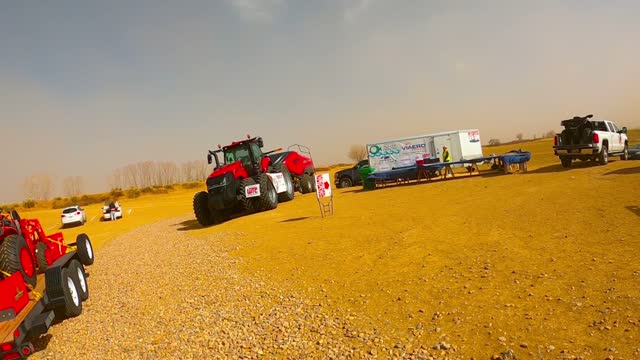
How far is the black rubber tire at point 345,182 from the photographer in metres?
30.1

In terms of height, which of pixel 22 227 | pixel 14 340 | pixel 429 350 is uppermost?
pixel 22 227

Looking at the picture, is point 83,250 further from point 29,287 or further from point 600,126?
point 600,126

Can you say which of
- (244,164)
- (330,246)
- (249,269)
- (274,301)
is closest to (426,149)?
(244,164)

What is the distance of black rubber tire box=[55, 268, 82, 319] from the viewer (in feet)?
23.1

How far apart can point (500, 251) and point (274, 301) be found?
4289 mm

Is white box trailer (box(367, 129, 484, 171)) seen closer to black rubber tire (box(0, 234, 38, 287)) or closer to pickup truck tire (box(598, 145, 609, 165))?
pickup truck tire (box(598, 145, 609, 165))

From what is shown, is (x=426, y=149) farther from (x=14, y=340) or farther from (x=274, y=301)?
(x=14, y=340)

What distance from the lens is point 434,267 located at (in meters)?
7.41

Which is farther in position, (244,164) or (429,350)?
(244,164)

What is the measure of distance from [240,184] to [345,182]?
1416 centimetres

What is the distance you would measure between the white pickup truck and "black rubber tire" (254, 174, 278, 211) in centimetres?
1463

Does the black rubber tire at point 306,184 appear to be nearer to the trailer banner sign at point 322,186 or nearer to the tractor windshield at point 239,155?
the tractor windshield at point 239,155

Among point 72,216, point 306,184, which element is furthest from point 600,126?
point 72,216

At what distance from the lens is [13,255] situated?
23.2 ft
